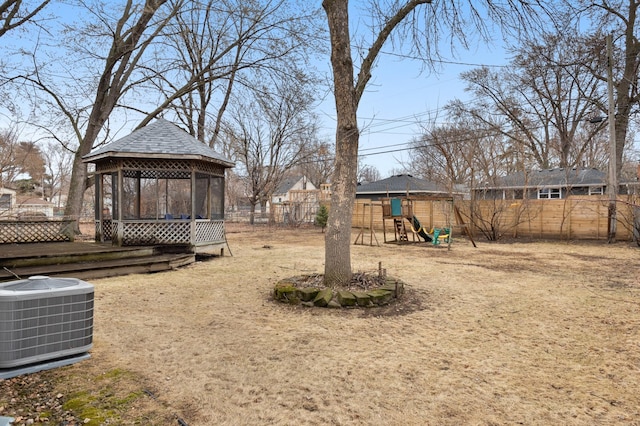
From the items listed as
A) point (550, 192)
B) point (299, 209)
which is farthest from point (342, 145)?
point (550, 192)

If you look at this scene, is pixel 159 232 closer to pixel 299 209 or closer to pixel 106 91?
pixel 106 91

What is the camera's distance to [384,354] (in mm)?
3461

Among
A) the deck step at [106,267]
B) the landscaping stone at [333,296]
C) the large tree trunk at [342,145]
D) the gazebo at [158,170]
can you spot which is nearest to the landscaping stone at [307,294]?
the landscaping stone at [333,296]

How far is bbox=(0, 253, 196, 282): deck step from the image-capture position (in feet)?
21.5

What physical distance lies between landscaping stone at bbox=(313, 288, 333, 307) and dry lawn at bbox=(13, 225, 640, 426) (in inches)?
9.4

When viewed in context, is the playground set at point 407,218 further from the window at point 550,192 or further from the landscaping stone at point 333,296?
the window at point 550,192

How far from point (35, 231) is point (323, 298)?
346 inches

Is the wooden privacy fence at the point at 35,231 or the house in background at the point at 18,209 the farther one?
the house in background at the point at 18,209

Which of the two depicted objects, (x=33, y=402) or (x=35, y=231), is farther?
(x=35, y=231)

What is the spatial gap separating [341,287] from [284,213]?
1878cm

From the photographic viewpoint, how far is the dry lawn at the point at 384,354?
2463 mm

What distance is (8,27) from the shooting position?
9570mm

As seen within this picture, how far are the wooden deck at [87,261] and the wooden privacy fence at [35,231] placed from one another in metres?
0.70

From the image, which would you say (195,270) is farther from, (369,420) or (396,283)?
(369,420)
